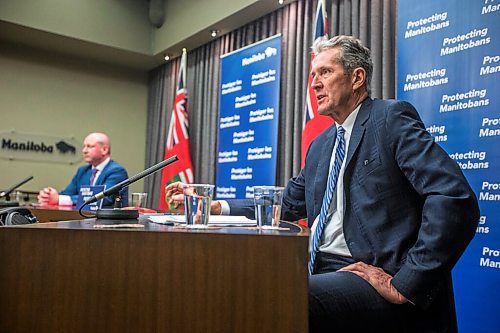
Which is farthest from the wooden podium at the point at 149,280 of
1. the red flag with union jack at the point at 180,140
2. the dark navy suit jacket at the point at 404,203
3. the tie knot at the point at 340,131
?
the red flag with union jack at the point at 180,140

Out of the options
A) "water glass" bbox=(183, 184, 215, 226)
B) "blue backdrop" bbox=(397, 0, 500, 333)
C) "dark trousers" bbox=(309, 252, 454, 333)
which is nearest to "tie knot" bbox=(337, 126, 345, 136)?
"dark trousers" bbox=(309, 252, 454, 333)

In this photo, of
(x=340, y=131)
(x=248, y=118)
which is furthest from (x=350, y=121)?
(x=248, y=118)

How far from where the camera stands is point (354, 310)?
1193 mm

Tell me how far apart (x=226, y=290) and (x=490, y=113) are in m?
2.02

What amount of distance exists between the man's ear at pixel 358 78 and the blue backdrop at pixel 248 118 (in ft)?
8.02

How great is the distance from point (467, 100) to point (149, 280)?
2160 millimetres

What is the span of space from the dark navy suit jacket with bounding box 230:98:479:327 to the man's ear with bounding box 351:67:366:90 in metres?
0.07

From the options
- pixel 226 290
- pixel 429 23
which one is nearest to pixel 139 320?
pixel 226 290

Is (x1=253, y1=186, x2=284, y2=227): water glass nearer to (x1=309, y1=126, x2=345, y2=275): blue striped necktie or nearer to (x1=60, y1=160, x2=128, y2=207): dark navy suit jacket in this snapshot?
(x1=309, y1=126, x2=345, y2=275): blue striped necktie

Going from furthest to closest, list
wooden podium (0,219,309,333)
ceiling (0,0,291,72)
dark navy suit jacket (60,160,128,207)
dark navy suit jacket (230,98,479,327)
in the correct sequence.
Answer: ceiling (0,0,291,72)
dark navy suit jacket (60,160,128,207)
dark navy suit jacket (230,98,479,327)
wooden podium (0,219,309,333)

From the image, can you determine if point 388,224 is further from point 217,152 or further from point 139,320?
point 217,152

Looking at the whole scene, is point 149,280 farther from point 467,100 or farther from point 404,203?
point 467,100

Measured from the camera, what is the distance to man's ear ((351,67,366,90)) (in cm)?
161

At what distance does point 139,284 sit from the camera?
0.91 meters
